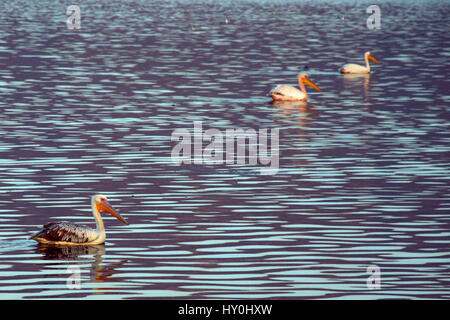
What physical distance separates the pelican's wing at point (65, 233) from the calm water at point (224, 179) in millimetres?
172

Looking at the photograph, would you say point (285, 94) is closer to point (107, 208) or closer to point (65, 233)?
point (107, 208)

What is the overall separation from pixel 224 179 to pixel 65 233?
18.9 feet

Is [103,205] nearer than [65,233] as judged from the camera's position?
No

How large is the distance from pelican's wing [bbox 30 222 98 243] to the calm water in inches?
6.8

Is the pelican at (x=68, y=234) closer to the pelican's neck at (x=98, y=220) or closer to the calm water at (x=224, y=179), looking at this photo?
the pelican's neck at (x=98, y=220)

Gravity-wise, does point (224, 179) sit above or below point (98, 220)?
below

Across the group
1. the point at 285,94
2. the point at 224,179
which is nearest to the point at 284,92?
the point at 285,94

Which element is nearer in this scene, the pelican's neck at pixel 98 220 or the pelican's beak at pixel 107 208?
the pelican's neck at pixel 98 220

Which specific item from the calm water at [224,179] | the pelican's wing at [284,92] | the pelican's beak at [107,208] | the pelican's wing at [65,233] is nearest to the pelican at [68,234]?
the pelican's wing at [65,233]

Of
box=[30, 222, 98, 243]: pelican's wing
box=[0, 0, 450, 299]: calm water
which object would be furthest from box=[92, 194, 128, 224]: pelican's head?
box=[30, 222, 98, 243]: pelican's wing

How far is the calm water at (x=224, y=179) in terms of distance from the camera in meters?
13.6

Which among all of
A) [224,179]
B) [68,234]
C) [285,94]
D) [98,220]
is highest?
[98,220]

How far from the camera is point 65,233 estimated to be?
14.9m
